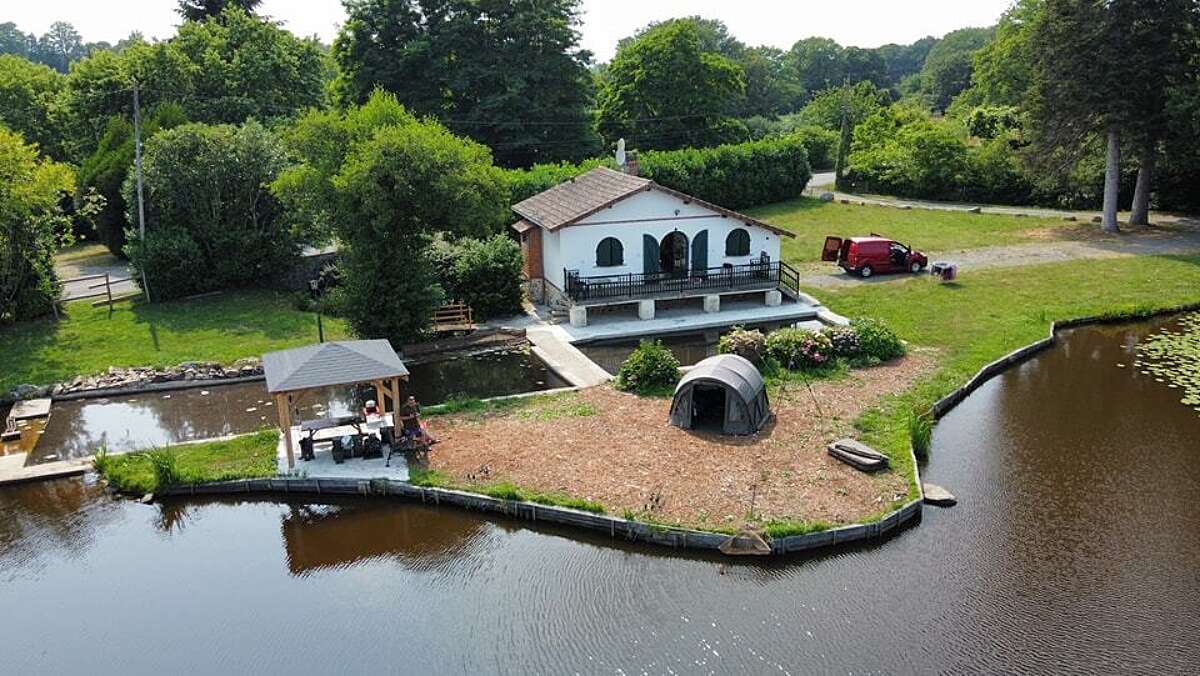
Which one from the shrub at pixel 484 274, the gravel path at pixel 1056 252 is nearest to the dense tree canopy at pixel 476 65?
the gravel path at pixel 1056 252

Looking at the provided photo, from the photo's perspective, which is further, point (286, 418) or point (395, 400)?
point (395, 400)

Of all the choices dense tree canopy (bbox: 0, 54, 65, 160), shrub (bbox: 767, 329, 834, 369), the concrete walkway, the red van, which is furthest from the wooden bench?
dense tree canopy (bbox: 0, 54, 65, 160)

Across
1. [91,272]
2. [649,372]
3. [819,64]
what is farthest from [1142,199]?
[819,64]

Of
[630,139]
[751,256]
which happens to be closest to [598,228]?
[751,256]

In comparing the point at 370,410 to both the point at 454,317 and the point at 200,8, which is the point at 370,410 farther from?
the point at 200,8

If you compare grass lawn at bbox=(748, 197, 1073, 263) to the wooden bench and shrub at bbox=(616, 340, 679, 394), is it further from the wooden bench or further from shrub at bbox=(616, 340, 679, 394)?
shrub at bbox=(616, 340, 679, 394)

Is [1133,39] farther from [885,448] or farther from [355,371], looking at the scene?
[355,371]
